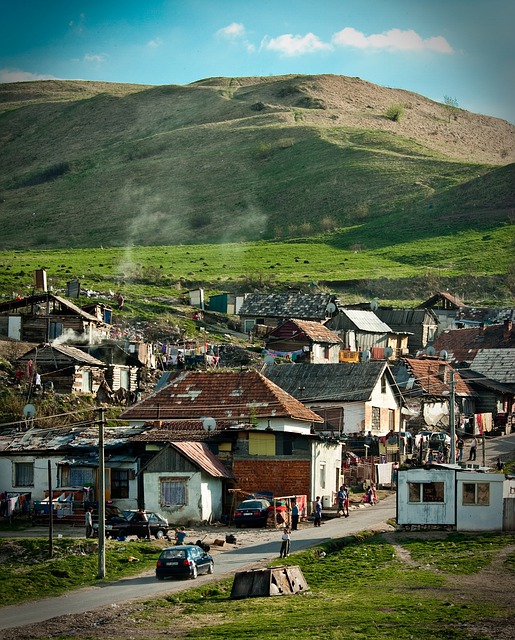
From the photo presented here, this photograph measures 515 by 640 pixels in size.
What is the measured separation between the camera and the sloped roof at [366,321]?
9019 centimetres

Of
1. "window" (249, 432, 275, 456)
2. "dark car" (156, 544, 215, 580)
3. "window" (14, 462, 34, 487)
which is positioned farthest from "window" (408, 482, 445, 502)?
"window" (14, 462, 34, 487)

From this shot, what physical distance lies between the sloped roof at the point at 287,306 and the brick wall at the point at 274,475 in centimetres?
4578

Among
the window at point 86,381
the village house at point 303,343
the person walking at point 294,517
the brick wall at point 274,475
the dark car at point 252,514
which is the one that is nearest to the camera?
the person walking at point 294,517

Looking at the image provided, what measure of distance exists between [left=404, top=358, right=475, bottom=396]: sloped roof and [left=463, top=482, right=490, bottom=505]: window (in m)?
30.2

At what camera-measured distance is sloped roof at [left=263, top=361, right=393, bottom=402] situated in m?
64.1

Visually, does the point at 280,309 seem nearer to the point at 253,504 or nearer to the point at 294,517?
the point at 253,504

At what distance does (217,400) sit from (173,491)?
25.5ft

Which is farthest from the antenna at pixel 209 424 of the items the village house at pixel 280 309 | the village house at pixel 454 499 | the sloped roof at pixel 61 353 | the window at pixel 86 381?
the village house at pixel 280 309

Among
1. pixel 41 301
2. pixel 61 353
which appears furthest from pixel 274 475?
pixel 41 301

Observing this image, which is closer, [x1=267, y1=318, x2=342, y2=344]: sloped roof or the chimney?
[x1=267, y1=318, x2=342, y2=344]: sloped roof

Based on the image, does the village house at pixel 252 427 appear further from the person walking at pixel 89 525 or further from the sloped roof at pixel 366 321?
the sloped roof at pixel 366 321

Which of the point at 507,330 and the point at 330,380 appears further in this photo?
the point at 507,330

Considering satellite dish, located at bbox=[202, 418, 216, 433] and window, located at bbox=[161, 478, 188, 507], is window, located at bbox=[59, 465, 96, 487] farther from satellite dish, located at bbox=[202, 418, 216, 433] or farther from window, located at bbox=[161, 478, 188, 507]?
satellite dish, located at bbox=[202, 418, 216, 433]

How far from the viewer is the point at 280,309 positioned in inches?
3767
